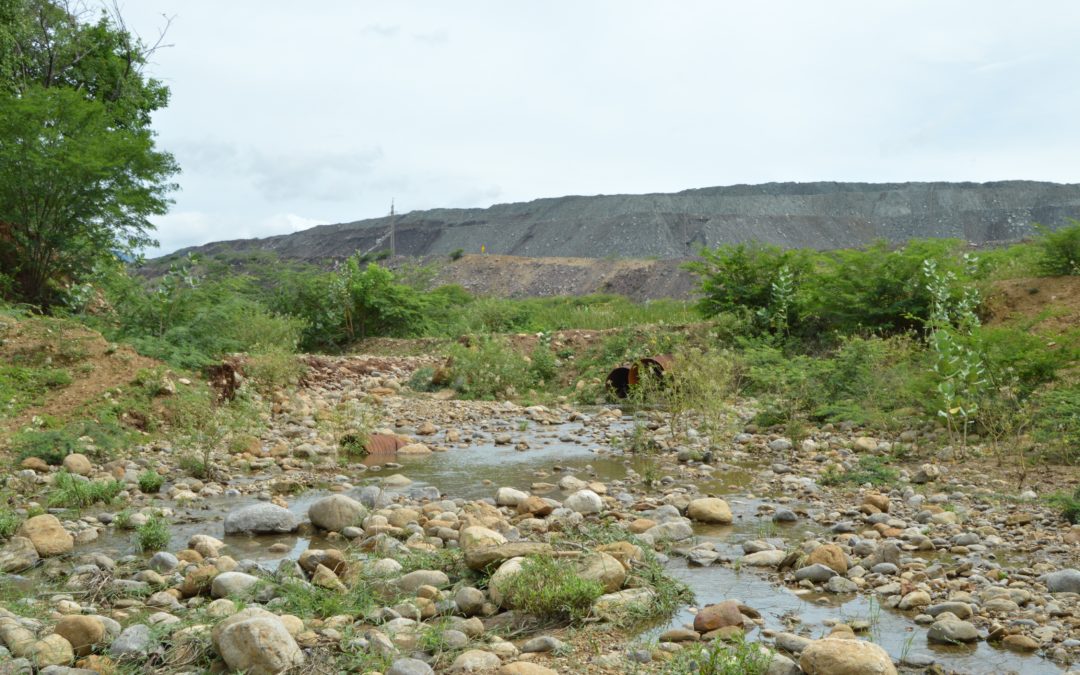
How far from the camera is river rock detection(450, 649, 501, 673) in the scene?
10.9 feet

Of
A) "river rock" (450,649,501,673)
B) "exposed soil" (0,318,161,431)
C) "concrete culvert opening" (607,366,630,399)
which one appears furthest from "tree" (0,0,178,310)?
"river rock" (450,649,501,673)

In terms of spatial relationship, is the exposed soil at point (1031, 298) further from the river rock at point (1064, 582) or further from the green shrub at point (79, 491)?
the green shrub at point (79, 491)

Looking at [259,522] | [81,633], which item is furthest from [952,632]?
[259,522]

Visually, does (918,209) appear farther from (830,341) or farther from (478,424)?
(478,424)

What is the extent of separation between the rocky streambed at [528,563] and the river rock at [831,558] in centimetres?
2

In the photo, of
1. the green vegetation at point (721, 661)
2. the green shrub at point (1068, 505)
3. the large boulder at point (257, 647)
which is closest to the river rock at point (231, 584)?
the large boulder at point (257, 647)

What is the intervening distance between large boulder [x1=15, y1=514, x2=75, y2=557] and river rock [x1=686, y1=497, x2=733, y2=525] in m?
3.93

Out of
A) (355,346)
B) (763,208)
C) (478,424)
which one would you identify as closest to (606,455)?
(478,424)

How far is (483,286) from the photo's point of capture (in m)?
48.8

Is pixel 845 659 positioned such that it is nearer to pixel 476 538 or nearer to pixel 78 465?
pixel 476 538

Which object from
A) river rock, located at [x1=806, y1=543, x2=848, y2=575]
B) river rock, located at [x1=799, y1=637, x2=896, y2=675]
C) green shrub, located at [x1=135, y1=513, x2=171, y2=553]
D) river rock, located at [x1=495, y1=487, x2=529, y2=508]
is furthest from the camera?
river rock, located at [x1=495, y1=487, x2=529, y2=508]

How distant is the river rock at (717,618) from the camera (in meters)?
3.71

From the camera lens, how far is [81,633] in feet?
11.5

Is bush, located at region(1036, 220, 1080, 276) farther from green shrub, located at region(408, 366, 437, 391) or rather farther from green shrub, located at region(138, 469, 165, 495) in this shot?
green shrub, located at region(138, 469, 165, 495)
